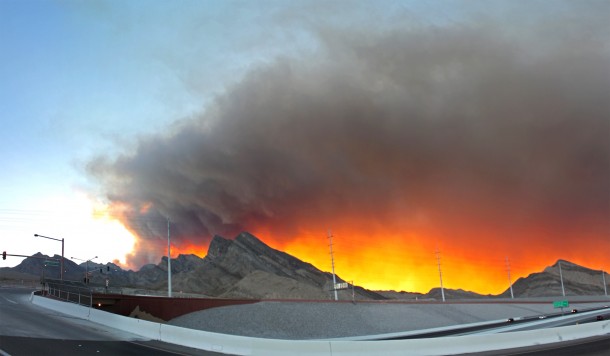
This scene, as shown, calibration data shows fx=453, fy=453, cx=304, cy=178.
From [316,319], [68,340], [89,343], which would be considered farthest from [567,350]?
[316,319]

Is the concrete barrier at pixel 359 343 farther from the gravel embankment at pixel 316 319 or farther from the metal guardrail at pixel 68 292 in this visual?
the metal guardrail at pixel 68 292

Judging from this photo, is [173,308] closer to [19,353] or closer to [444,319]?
[19,353]

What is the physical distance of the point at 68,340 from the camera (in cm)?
2772

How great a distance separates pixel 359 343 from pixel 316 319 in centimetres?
3790

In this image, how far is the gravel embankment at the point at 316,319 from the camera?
5269 cm

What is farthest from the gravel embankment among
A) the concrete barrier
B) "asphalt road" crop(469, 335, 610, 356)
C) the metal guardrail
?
"asphalt road" crop(469, 335, 610, 356)

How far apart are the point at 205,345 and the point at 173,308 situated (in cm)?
2910

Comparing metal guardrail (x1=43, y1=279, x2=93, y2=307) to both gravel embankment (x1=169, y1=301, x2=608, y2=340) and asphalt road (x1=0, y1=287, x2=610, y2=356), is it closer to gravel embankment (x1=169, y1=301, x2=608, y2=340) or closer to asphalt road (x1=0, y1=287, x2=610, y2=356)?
gravel embankment (x1=169, y1=301, x2=608, y2=340)

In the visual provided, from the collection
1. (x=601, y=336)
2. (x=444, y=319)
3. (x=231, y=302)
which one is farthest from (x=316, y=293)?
(x=601, y=336)

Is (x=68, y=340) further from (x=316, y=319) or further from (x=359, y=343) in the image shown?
(x=316, y=319)

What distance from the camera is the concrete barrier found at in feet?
74.6

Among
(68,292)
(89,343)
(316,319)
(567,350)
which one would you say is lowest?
(316,319)

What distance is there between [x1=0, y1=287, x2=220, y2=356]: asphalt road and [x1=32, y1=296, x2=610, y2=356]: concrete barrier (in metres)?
0.76

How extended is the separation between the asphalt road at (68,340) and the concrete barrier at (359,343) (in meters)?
0.76
